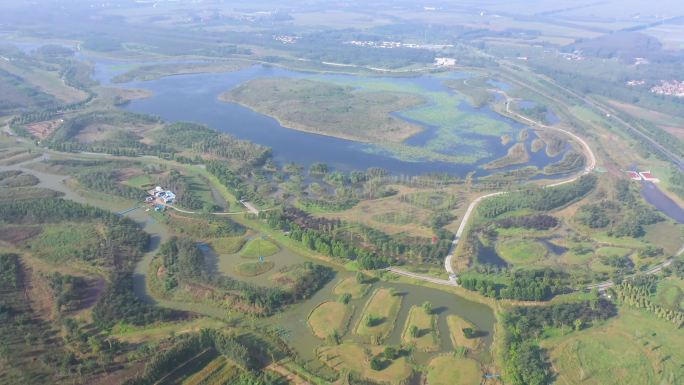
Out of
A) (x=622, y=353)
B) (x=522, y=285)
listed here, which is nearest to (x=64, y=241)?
(x=522, y=285)

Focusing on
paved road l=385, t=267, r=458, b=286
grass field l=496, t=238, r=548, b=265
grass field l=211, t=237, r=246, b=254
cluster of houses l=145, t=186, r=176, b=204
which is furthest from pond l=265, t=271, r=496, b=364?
cluster of houses l=145, t=186, r=176, b=204

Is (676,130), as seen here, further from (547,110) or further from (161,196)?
(161,196)

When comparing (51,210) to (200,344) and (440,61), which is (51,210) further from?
(440,61)

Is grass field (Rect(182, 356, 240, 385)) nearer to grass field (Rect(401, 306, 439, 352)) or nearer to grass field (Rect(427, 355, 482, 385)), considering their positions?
grass field (Rect(401, 306, 439, 352))

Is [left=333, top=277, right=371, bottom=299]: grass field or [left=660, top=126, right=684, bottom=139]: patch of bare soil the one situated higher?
[left=660, top=126, right=684, bottom=139]: patch of bare soil

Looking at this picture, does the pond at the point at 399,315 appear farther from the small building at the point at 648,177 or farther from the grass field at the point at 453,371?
the small building at the point at 648,177

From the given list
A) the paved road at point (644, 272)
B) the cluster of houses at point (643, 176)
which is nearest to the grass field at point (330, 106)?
the cluster of houses at point (643, 176)
